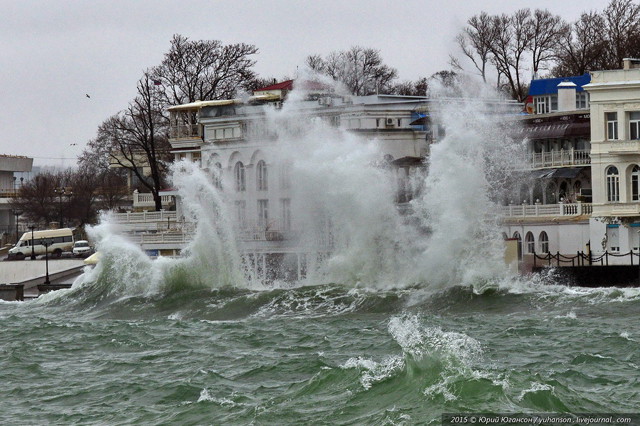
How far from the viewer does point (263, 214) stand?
5319cm

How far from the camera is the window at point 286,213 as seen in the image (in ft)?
170

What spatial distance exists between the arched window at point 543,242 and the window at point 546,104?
Result: 1374 centimetres

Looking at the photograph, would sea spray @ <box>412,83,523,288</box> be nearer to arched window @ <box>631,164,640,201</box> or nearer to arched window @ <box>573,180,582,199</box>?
arched window @ <box>631,164,640,201</box>

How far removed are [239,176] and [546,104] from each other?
1931cm

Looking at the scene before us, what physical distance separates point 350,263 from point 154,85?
38.4 m

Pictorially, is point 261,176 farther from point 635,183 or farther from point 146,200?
point 146,200

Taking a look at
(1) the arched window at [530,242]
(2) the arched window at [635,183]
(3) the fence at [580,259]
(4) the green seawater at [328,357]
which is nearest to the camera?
(4) the green seawater at [328,357]

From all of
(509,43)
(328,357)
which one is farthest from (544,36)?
(328,357)

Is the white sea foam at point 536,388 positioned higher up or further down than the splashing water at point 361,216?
further down

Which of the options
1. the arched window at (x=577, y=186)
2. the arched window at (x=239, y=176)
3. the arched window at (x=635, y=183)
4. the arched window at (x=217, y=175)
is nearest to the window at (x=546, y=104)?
the arched window at (x=577, y=186)

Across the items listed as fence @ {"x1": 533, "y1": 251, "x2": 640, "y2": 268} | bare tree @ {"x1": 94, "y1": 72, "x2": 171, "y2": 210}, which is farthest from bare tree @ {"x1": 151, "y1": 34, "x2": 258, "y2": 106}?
fence @ {"x1": 533, "y1": 251, "x2": 640, "y2": 268}

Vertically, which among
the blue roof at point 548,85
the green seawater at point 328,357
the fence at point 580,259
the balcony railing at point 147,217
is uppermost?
the blue roof at point 548,85

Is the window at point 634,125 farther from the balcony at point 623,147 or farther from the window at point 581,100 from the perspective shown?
the window at point 581,100

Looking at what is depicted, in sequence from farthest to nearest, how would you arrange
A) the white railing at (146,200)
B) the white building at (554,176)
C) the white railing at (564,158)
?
the white railing at (146,200) < the white railing at (564,158) < the white building at (554,176)
